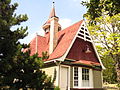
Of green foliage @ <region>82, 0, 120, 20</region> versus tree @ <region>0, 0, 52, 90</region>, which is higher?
green foliage @ <region>82, 0, 120, 20</region>

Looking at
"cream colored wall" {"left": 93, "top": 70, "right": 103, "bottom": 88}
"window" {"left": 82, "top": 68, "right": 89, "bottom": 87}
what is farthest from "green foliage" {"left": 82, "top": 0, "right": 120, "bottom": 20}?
"cream colored wall" {"left": 93, "top": 70, "right": 103, "bottom": 88}

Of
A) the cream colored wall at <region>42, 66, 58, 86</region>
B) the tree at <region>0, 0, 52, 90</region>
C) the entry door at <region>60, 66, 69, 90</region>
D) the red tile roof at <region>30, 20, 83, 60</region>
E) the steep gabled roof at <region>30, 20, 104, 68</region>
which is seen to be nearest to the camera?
the tree at <region>0, 0, 52, 90</region>

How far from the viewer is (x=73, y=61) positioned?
1467 cm

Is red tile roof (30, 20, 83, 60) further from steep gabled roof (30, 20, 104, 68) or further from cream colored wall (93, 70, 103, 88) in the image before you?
cream colored wall (93, 70, 103, 88)

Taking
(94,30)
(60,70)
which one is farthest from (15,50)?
(94,30)

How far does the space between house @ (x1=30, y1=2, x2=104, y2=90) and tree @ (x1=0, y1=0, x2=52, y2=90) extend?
4903 millimetres

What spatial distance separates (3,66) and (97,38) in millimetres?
15662

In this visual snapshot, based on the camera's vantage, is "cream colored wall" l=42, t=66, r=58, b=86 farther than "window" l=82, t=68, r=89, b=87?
No

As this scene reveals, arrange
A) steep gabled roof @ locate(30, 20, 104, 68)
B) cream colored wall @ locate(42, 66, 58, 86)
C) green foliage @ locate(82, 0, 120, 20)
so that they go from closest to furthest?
green foliage @ locate(82, 0, 120, 20) < cream colored wall @ locate(42, 66, 58, 86) < steep gabled roof @ locate(30, 20, 104, 68)

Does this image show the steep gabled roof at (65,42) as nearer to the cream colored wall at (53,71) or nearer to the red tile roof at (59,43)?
the red tile roof at (59,43)

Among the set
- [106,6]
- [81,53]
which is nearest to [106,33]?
[81,53]

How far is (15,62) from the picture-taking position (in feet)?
25.5

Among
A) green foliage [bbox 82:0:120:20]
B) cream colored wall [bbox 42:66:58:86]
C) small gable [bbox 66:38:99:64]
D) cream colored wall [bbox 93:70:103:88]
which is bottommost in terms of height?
cream colored wall [bbox 93:70:103:88]

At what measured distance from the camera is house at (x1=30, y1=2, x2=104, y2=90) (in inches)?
545
